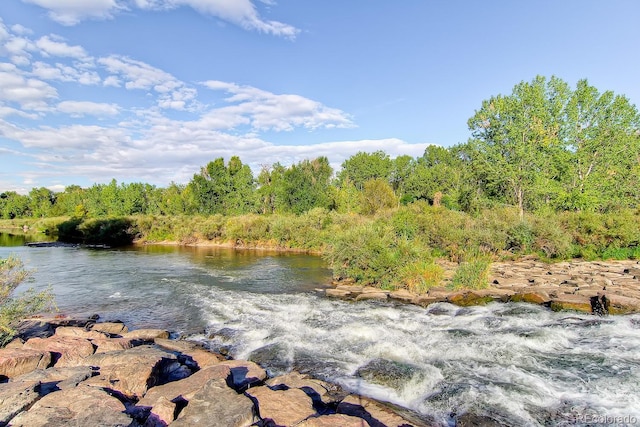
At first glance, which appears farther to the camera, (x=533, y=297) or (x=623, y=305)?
(x=533, y=297)

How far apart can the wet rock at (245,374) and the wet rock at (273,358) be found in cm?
53

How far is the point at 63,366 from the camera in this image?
792 cm

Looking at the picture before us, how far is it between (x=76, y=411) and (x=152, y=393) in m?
1.39

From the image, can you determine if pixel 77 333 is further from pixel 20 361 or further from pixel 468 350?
pixel 468 350

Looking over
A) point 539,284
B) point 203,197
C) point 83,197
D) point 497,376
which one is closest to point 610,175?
point 539,284

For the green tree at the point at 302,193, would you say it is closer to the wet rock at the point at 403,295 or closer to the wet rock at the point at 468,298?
the wet rock at the point at 403,295

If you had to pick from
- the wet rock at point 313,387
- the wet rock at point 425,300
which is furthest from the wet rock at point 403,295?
the wet rock at point 313,387

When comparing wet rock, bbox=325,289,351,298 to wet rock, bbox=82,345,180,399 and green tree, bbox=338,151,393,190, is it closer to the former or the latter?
wet rock, bbox=82,345,180,399

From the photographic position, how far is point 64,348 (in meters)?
8.66

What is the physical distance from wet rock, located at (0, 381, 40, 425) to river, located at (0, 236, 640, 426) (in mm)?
4629

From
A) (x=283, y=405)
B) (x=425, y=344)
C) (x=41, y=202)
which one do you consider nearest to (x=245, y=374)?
(x=283, y=405)

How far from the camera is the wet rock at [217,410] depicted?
5.41 m

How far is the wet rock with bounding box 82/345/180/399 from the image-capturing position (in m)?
6.73

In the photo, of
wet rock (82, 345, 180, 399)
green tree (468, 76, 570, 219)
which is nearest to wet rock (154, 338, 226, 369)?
wet rock (82, 345, 180, 399)
